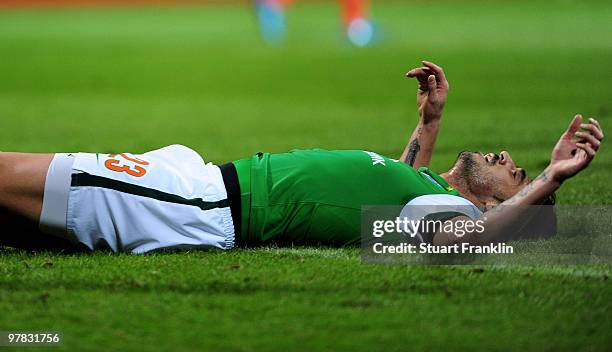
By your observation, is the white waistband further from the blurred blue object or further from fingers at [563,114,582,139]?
the blurred blue object

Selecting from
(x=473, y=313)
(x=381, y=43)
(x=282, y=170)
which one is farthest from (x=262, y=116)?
(x=381, y=43)

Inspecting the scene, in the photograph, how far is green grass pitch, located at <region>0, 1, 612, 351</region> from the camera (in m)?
3.29

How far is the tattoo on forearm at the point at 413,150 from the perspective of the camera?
5195 millimetres

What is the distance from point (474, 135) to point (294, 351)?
20.4ft

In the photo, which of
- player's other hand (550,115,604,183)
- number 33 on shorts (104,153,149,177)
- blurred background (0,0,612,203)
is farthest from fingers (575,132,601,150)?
number 33 on shorts (104,153,149,177)

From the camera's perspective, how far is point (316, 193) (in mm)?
4297

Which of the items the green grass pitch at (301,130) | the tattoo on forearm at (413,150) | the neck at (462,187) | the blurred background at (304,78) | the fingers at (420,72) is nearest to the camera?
the green grass pitch at (301,130)

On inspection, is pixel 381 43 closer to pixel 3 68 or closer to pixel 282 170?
pixel 3 68

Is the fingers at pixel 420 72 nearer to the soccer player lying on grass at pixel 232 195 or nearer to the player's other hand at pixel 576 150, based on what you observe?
the soccer player lying on grass at pixel 232 195

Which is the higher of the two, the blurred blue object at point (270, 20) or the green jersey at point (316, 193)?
the blurred blue object at point (270, 20)

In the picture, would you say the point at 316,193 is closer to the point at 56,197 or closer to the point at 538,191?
the point at 538,191

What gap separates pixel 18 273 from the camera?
390cm

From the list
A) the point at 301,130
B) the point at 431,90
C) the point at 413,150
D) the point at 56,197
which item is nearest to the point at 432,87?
the point at 431,90

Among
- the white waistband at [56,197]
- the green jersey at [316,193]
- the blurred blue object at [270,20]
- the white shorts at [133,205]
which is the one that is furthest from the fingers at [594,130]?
the blurred blue object at [270,20]
